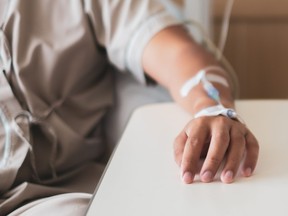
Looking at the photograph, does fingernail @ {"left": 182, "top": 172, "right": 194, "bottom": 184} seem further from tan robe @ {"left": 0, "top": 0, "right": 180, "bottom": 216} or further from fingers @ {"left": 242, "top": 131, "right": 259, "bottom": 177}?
tan robe @ {"left": 0, "top": 0, "right": 180, "bottom": 216}

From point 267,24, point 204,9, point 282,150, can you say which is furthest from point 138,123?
point 267,24

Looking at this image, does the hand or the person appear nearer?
the hand

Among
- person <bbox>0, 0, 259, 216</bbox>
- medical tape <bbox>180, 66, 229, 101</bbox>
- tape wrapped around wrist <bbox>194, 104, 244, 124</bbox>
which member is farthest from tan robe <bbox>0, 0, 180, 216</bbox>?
tape wrapped around wrist <bbox>194, 104, 244, 124</bbox>

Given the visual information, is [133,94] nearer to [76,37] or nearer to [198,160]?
[76,37]

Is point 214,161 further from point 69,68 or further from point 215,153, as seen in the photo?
point 69,68

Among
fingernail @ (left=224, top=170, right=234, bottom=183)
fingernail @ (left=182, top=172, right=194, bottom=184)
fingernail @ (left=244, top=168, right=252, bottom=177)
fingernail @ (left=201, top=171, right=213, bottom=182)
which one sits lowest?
fingernail @ (left=244, top=168, right=252, bottom=177)

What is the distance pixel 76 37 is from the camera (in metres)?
1.10

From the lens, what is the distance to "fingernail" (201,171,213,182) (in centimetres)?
73

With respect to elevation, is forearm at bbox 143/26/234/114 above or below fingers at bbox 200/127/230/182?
below

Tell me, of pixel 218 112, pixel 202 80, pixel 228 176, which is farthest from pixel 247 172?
pixel 202 80

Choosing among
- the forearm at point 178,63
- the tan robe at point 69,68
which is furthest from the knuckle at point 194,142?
the tan robe at point 69,68

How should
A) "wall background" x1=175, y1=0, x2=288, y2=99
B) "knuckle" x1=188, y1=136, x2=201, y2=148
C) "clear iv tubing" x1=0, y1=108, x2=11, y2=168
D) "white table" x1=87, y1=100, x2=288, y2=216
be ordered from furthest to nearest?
"wall background" x1=175, y1=0, x2=288, y2=99 < "clear iv tubing" x1=0, y1=108, x2=11, y2=168 < "knuckle" x1=188, y1=136, x2=201, y2=148 < "white table" x1=87, y1=100, x2=288, y2=216

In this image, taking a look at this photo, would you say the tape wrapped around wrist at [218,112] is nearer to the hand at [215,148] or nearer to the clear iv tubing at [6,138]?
the hand at [215,148]

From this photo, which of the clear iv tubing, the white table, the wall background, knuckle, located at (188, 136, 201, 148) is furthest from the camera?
the wall background
